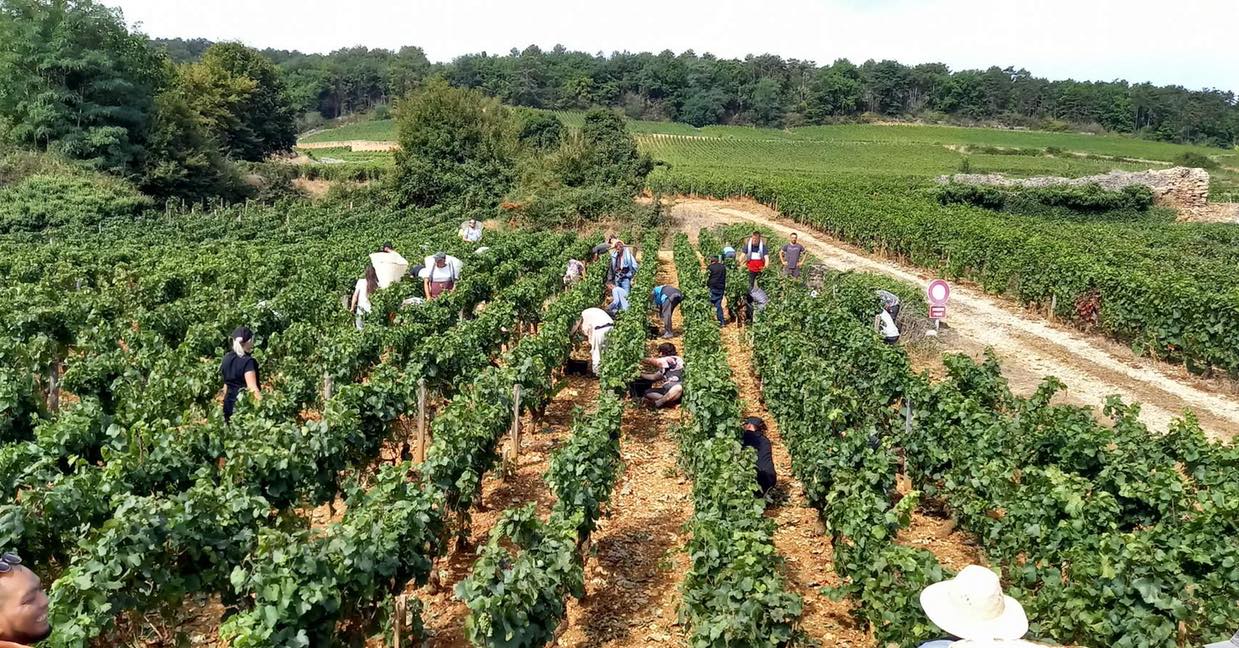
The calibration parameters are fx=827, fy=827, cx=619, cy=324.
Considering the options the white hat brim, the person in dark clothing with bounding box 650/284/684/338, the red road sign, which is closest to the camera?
the white hat brim

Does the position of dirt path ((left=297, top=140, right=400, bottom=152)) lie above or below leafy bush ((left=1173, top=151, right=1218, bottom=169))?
below

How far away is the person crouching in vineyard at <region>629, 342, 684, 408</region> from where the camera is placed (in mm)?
12930

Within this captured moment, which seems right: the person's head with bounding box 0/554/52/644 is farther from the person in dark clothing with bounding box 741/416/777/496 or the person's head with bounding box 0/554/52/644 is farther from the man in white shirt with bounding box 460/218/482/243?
the man in white shirt with bounding box 460/218/482/243

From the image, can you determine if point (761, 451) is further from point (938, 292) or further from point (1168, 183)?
point (1168, 183)

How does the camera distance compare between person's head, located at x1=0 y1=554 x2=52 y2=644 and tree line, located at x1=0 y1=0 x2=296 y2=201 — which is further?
tree line, located at x1=0 y1=0 x2=296 y2=201

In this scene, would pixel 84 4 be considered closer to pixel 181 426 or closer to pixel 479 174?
pixel 479 174

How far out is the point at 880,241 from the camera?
30.3m

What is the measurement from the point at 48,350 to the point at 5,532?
263 inches

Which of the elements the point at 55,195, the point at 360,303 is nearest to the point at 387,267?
the point at 360,303

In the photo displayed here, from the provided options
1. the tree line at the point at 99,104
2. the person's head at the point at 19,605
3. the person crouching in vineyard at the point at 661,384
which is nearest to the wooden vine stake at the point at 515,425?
the person crouching in vineyard at the point at 661,384

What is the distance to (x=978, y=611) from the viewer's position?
159 inches

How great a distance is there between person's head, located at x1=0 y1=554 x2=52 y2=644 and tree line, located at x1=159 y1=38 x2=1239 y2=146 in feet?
389

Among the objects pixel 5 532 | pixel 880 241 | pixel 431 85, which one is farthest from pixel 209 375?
pixel 431 85

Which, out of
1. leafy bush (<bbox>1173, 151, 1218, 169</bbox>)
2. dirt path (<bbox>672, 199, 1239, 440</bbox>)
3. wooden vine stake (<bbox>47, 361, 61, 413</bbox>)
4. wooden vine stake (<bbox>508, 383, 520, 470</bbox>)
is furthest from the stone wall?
wooden vine stake (<bbox>47, 361, 61, 413</bbox>)
